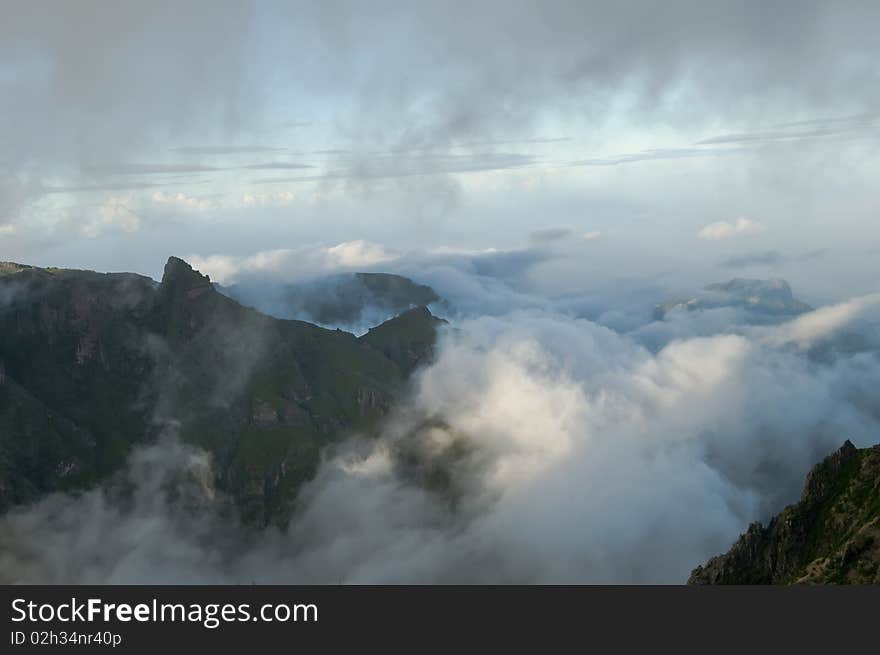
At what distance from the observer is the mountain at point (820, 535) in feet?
436

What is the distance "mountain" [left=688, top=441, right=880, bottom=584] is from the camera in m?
133

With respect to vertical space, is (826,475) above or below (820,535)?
above

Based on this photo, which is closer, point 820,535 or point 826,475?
point 820,535

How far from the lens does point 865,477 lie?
522ft

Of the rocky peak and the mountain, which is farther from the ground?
the rocky peak

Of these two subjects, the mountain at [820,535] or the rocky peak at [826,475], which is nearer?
the mountain at [820,535]

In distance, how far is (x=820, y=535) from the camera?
158125mm

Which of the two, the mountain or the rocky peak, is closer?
the mountain

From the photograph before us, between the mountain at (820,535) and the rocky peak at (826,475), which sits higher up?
the rocky peak at (826,475)
